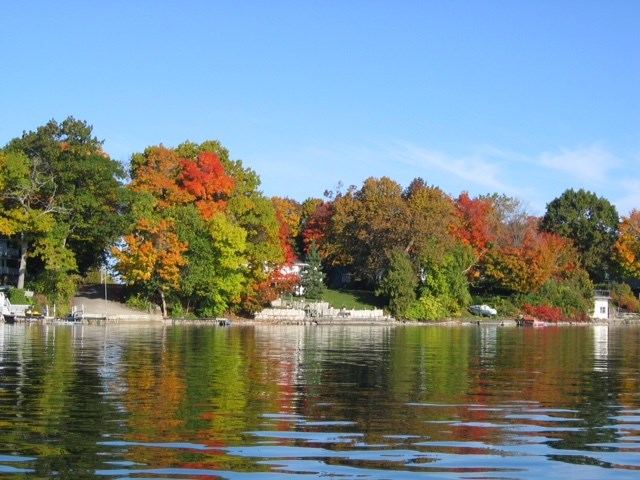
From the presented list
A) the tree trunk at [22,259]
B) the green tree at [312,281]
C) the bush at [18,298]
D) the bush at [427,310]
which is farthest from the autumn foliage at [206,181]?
the bush at [427,310]

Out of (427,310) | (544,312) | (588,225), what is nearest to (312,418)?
(427,310)

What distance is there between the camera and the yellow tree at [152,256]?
6950 centimetres

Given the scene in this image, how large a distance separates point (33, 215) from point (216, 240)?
14.5m

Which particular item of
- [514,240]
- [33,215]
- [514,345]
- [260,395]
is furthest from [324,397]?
[514,240]

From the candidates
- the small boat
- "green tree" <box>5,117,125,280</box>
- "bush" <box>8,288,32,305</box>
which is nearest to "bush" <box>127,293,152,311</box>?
"green tree" <box>5,117,125,280</box>

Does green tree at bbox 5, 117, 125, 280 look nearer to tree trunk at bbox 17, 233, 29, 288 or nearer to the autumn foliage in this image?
tree trunk at bbox 17, 233, 29, 288

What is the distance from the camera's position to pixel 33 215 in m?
65.8

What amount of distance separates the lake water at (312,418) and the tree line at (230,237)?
37.7 m

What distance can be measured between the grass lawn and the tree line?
230 cm

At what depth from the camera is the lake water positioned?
12469 mm

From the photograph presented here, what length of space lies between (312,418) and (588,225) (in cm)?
10696

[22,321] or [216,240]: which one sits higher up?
[216,240]

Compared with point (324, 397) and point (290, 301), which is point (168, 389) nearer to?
point (324, 397)

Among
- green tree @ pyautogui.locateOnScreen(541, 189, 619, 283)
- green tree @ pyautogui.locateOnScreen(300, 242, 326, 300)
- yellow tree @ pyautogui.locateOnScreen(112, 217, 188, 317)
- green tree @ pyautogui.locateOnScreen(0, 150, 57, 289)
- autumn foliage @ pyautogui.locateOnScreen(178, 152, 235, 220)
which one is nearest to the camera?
green tree @ pyautogui.locateOnScreen(0, 150, 57, 289)
